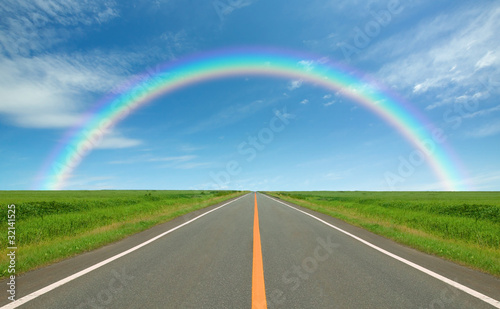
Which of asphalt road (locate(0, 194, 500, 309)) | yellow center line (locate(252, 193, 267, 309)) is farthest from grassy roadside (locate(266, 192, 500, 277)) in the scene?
yellow center line (locate(252, 193, 267, 309))

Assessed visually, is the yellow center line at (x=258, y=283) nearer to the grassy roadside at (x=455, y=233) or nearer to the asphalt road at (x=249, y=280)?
the asphalt road at (x=249, y=280)

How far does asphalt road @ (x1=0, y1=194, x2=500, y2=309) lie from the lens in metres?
3.65

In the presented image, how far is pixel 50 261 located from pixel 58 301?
307 centimetres

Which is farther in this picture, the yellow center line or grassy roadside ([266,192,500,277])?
grassy roadside ([266,192,500,277])

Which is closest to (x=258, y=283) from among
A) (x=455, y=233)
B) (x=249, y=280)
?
(x=249, y=280)

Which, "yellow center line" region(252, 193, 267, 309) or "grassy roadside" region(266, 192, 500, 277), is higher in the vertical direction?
"yellow center line" region(252, 193, 267, 309)

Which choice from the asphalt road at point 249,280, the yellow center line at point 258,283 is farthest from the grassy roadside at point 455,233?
the yellow center line at point 258,283

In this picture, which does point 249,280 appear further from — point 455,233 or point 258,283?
point 455,233

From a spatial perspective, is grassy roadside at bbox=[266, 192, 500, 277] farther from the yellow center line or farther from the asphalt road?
the yellow center line

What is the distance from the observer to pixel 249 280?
448 cm

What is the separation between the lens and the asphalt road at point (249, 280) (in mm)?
3650

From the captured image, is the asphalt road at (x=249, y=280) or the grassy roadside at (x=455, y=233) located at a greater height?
the asphalt road at (x=249, y=280)

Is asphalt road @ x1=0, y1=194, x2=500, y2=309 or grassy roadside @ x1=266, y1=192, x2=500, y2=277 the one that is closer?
asphalt road @ x1=0, y1=194, x2=500, y2=309

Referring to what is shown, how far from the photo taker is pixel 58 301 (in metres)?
3.65
